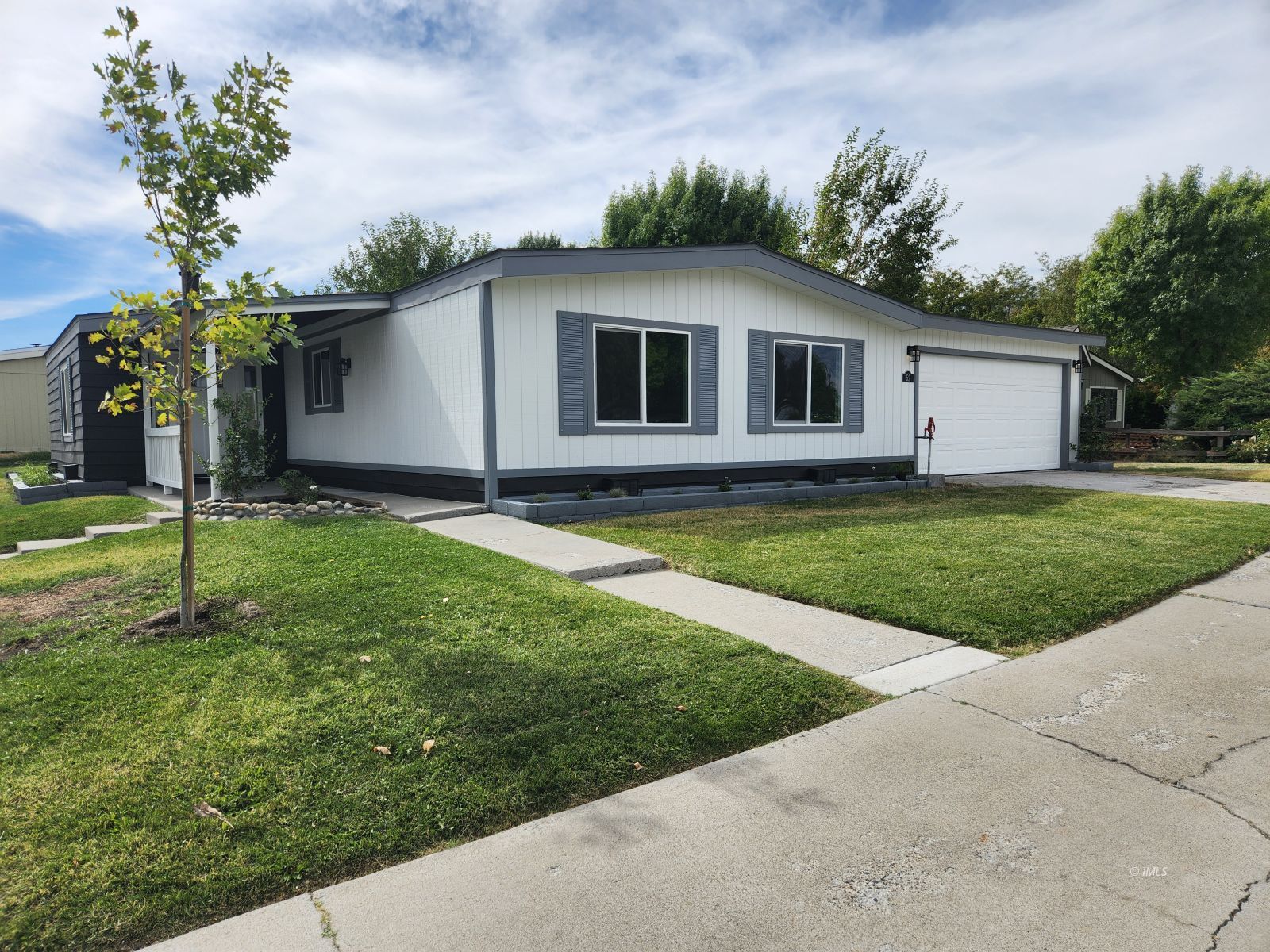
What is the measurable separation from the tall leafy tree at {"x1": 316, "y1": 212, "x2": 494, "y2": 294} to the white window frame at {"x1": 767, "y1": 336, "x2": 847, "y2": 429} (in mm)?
22199

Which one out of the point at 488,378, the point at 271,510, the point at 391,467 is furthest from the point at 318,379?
the point at 488,378

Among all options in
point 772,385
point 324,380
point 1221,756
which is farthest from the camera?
point 324,380

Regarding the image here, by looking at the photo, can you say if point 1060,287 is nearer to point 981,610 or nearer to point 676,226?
point 676,226

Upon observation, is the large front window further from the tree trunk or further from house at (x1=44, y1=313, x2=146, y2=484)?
house at (x1=44, y1=313, x2=146, y2=484)

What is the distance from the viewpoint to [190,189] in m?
3.98

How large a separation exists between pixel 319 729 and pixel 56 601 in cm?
333

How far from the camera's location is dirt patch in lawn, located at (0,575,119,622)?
15.4 feet

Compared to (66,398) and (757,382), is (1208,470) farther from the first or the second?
(66,398)

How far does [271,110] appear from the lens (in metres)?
4.20

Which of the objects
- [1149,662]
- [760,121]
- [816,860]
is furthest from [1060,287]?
[816,860]

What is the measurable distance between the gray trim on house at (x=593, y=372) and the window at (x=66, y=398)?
34.8ft

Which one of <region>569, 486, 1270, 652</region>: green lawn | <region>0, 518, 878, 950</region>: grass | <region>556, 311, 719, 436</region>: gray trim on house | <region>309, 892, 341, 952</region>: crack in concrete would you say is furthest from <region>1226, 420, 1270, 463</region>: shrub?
<region>309, 892, 341, 952</region>: crack in concrete

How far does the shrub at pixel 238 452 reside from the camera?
943 cm

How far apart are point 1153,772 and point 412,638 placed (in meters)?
3.40
